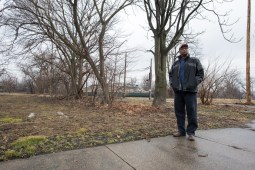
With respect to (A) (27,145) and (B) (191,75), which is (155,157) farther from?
(A) (27,145)


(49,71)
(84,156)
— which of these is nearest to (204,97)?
(84,156)

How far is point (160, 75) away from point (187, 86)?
5.69 metres

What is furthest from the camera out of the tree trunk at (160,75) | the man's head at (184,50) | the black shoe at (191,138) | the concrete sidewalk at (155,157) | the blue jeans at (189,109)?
the tree trunk at (160,75)

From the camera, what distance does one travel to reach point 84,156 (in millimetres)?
3098

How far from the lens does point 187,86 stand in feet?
13.6

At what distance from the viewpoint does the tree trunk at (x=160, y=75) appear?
979 cm

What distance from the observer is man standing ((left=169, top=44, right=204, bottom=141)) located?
4.15m

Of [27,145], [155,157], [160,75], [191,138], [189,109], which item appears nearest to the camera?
[155,157]

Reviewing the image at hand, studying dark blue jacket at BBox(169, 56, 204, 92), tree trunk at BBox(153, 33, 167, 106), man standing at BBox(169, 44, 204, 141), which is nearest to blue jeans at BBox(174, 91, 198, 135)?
man standing at BBox(169, 44, 204, 141)

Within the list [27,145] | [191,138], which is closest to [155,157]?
[191,138]

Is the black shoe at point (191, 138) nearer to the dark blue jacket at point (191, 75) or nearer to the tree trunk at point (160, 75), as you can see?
the dark blue jacket at point (191, 75)

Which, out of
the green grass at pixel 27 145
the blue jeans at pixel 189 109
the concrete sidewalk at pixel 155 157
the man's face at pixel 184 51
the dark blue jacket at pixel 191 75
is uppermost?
the man's face at pixel 184 51

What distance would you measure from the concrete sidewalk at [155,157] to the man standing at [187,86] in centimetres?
33

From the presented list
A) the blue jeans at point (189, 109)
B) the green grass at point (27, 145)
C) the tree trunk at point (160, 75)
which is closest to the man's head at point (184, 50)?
the blue jeans at point (189, 109)
